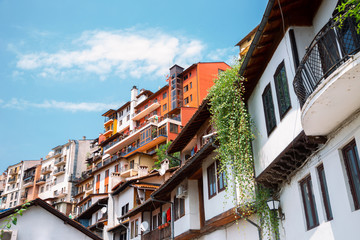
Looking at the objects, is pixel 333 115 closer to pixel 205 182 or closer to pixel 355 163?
pixel 355 163

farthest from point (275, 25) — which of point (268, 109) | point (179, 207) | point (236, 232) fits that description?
point (179, 207)

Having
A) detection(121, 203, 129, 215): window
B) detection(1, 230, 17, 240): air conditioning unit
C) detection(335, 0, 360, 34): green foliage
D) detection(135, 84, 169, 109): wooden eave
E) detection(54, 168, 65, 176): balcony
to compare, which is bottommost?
detection(1, 230, 17, 240): air conditioning unit

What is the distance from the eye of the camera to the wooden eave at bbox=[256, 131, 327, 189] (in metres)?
10.7

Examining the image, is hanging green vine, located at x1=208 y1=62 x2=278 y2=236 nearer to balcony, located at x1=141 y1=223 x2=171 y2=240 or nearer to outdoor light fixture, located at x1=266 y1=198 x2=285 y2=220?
outdoor light fixture, located at x1=266 y1=198 x2=285 y2=220

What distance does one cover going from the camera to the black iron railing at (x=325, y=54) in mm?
8367

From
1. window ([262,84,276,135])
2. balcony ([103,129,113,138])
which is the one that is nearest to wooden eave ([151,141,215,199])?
window ([262,84,276,135])

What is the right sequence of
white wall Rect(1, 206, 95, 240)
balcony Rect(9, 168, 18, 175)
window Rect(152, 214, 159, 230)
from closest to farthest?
1. white wall Rect(1, 206, 95, 240)
2. window Rect(152, 214, 159, 230)
3. balcony Rect(9, 168, 18, 175)

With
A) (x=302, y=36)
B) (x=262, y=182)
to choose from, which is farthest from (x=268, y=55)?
(x=262, y=182)

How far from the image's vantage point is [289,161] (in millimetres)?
12094

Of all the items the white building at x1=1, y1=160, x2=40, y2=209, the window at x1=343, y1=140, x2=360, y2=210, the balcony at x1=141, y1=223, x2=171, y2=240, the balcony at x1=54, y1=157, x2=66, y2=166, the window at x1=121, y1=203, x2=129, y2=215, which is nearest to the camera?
the window at x1=343, y1=140, x2=360, y2=210

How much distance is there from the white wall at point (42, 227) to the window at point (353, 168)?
1757cm

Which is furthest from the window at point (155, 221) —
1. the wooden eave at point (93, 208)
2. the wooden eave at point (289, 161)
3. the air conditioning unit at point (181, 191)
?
the wooden eave at point (289, 161)

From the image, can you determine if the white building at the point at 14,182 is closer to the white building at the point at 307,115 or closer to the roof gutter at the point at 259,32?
the roof gutter at the point at 259,32

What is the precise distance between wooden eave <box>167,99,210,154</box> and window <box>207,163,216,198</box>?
286 cm
